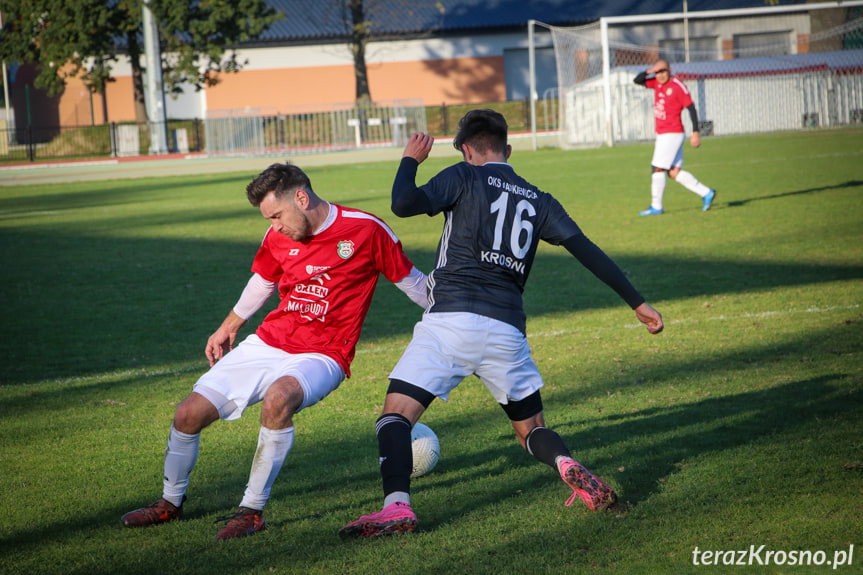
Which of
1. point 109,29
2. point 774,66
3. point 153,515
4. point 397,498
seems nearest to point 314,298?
point 397,498

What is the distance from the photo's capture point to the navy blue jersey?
353 centimetres

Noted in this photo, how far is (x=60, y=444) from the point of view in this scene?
15.9 ft

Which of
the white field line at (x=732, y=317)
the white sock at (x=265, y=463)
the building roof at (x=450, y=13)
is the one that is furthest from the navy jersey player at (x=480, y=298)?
the building roof at (x=450, y=13)

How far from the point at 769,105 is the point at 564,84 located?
7851mm

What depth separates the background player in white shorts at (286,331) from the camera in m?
3.56

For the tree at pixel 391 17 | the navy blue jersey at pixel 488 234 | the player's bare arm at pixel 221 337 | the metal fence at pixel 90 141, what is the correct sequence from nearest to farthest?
1. the navy blue jersey at pixel 488 234
2. the player's bare arm at pixel 221 337
3. the metal fence at pixel 90 141
4. the tree at pixel 391 17

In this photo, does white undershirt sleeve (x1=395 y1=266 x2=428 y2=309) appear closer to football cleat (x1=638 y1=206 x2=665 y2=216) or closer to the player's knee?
the player's knee

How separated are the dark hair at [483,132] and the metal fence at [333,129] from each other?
107 ft

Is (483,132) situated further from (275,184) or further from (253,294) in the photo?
(253,294)

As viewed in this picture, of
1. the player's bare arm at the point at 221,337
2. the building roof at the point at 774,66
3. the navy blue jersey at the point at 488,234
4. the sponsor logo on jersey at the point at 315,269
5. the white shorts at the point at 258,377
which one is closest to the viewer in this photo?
the navy blue jersey at the point at 488,234

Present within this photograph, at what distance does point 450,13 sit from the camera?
1988 inches

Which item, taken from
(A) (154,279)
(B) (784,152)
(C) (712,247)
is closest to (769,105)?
(B) (784,152)

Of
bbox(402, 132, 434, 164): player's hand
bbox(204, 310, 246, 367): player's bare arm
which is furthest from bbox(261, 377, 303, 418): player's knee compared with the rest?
bbox(402, 132, 434, 164): player's hand

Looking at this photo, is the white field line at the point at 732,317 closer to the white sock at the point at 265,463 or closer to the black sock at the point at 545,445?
the black sock at the point at 545,445
